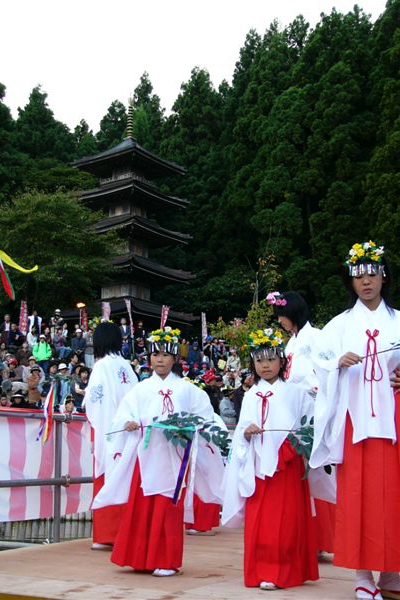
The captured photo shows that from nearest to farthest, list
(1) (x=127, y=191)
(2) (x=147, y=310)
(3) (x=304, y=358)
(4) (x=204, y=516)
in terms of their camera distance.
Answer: (3) (x=304, y=358) < (4) (x=204, y=516) < (2) (x=147, y=310) < (1) (x=127, y=191)

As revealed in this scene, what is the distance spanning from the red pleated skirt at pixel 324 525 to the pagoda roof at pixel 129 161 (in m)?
33.1

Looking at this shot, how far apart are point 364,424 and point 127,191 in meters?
33.7

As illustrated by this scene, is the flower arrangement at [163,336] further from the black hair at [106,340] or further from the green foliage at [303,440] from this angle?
the green foliage at [303,440]

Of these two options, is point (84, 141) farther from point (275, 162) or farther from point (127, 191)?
point (275, 162)

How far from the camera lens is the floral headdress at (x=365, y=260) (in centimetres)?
455

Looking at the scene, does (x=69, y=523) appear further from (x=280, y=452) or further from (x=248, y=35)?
(x=248, y=35)

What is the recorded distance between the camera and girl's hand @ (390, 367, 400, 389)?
4.33 meters

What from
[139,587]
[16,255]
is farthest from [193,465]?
[16,255]

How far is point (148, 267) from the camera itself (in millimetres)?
36094

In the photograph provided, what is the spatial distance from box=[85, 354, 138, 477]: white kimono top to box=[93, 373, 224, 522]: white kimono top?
895mm

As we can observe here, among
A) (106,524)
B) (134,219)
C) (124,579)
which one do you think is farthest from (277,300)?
(134,219)

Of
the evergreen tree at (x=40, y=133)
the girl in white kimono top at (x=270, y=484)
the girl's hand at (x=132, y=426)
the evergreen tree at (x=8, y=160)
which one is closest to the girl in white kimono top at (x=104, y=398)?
the girl's hand at (x=132, y=426)

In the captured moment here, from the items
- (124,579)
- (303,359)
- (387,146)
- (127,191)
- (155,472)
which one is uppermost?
(387,146)

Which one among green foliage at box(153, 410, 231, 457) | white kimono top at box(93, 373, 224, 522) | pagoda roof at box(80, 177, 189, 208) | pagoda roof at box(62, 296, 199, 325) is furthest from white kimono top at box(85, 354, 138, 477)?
Result: pagoda roof at box(80, 177, 189, 208)
